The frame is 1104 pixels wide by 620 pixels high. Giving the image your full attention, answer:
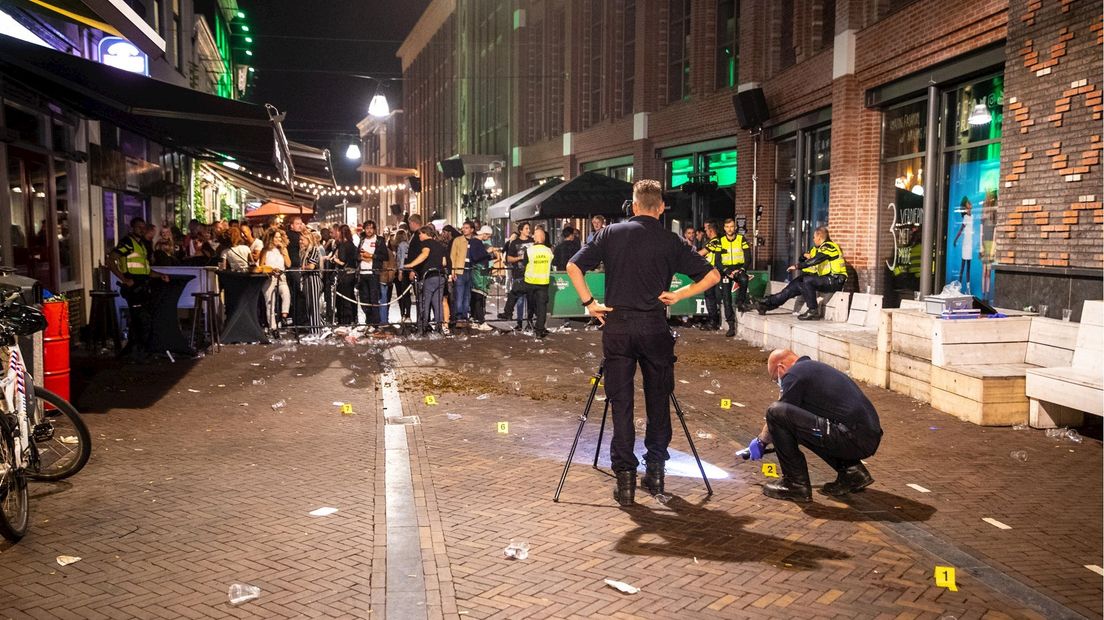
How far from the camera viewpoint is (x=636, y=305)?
575 cm

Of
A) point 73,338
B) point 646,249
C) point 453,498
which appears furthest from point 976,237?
point 73,338

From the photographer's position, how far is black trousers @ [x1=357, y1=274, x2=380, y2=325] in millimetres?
15992

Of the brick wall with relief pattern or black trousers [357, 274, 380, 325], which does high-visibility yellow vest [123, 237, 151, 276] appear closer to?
black trousers [357, 274, 380, 325]

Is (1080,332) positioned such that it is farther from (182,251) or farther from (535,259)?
(182,251)

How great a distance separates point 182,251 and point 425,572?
1316 cm

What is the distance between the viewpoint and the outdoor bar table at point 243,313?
44.9ft

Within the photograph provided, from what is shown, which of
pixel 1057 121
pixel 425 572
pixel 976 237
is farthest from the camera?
pixel 976 237

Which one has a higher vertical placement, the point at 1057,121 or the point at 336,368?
the point at 1057,121

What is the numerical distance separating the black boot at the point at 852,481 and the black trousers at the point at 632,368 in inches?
49.8

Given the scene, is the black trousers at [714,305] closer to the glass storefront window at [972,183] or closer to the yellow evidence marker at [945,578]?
the glass storefront window at [972,183]

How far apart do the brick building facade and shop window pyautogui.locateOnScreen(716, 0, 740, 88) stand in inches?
2.0

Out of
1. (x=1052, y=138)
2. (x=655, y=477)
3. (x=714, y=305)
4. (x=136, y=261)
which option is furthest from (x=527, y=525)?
(x=714, y=305)

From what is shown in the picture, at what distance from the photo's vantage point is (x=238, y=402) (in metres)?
9.33

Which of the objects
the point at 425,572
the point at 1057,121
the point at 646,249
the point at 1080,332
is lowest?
the point at 425,572
